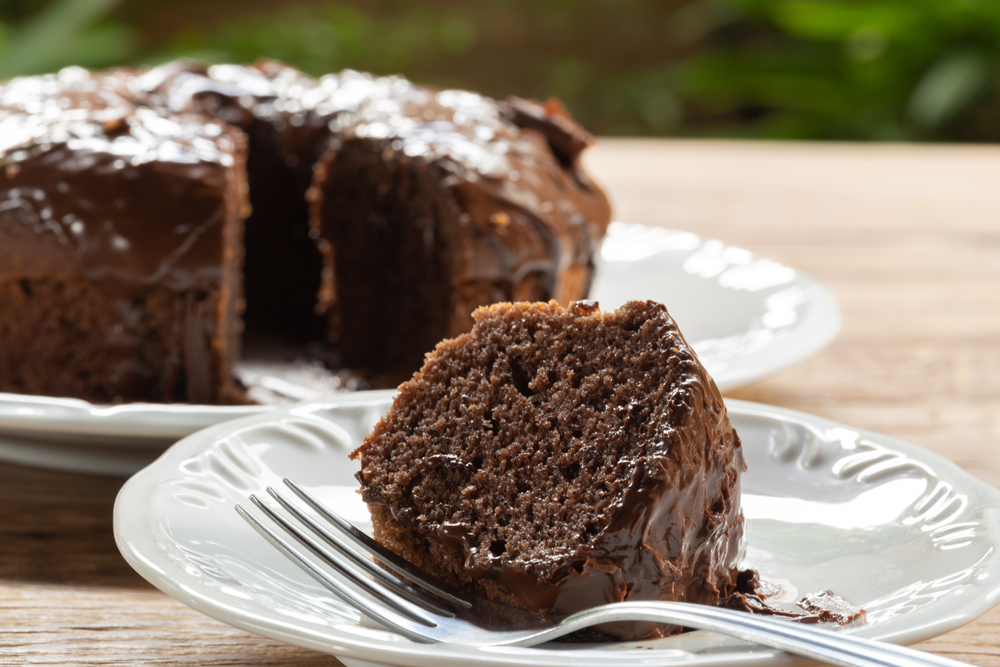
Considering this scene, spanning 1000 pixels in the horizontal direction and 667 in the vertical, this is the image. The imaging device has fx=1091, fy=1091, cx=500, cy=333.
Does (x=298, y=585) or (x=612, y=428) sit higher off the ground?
(x=612, y=428)

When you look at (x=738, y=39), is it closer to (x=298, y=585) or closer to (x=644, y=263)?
(x=644, y=263)

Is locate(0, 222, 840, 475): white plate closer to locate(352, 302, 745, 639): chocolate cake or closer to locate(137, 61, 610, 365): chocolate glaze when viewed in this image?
locate(137, 61, 610, 365): chocolate glaze

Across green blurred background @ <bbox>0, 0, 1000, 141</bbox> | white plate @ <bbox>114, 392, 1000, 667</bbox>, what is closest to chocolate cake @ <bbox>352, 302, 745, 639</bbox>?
white plate @ <bbox>114, 392, 1000, 667</bbox>

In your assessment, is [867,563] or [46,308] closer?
[867,563]

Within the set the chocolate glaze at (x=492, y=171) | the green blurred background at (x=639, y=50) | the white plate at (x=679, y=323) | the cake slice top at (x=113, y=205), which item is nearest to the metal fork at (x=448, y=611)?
the white plate at (x=679, y=323)

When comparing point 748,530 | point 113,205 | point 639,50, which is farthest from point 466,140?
point 639,50

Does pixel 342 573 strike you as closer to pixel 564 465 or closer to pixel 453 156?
pixel 564 465

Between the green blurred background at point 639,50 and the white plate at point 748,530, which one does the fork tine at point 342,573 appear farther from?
the green blurred background at point 639,50

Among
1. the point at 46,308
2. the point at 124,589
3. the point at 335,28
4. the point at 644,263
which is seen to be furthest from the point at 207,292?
the point at 335,28
